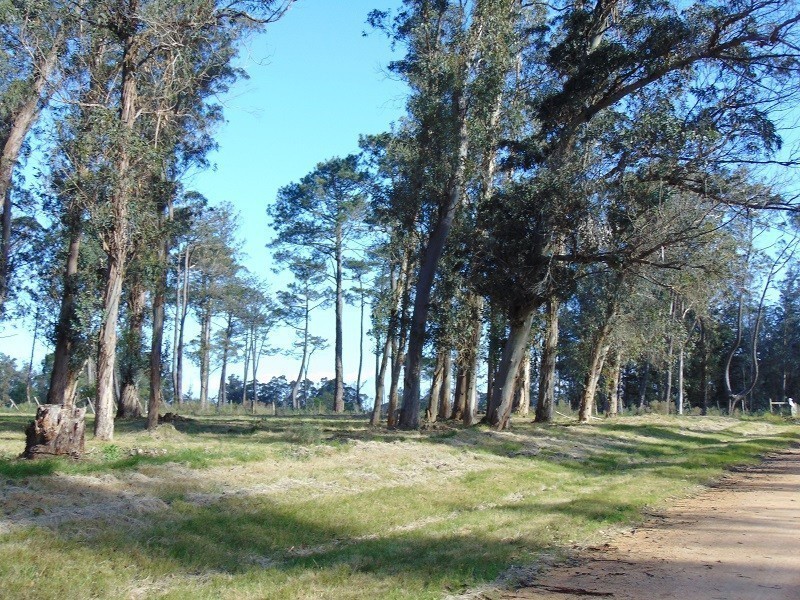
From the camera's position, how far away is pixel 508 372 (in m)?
22.8

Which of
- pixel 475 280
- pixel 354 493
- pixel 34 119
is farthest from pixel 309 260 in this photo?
pixel 354 493

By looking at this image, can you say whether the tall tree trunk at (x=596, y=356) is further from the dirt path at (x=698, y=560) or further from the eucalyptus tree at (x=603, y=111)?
the dirt path at (x=698, y=560)

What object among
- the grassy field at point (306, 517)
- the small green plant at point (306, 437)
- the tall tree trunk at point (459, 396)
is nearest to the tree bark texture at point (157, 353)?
the grassy field at point (306, 517)

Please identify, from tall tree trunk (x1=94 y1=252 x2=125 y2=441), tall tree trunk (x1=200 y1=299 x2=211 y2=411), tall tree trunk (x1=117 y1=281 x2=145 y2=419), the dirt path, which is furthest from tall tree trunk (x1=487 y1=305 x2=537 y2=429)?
tall tree trunk (x1=200 y1=299 x2=211 y2=411)

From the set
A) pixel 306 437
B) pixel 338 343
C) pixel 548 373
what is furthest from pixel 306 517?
pixel 338 343

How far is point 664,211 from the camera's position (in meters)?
19.1

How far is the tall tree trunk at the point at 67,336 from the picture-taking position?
25.5 metres

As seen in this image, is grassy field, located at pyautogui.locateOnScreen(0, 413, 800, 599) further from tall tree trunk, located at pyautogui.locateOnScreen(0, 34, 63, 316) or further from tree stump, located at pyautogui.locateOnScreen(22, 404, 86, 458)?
tall tree trunk, located at pyautogui.locateOnScreen(0, 34, 63, 316)

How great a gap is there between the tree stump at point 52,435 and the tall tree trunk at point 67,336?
13.8 m

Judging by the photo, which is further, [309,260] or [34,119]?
[309,260]

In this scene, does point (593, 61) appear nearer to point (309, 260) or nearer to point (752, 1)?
point (752, 1)

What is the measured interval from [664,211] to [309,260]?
34.8 m

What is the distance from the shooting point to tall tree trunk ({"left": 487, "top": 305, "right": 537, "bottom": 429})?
22719 millimetres

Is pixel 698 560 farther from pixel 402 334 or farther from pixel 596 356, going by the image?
pixel 596 356
